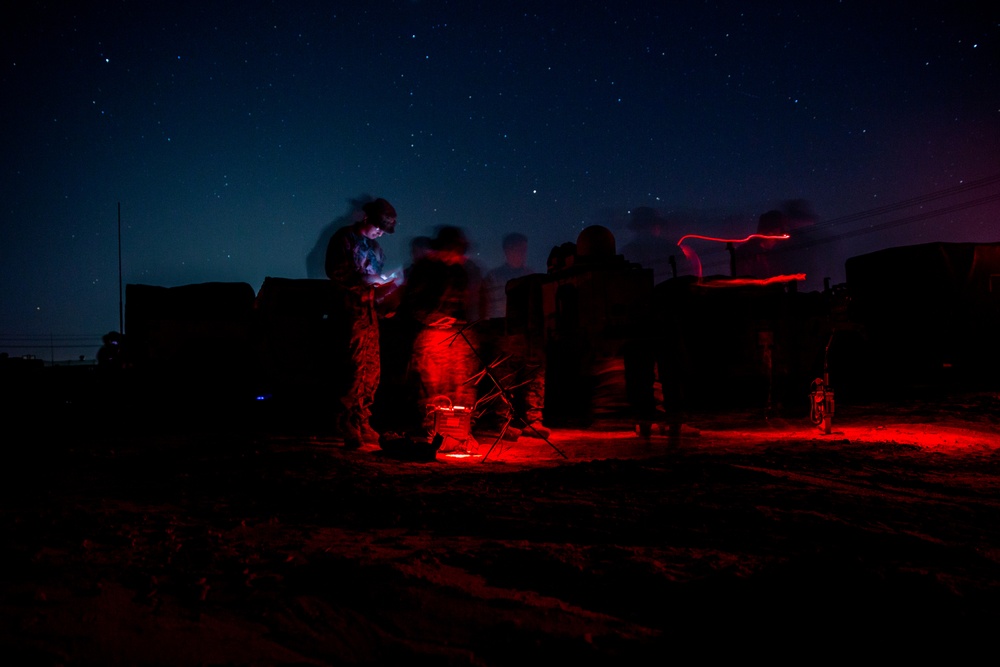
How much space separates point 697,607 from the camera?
8.46ft

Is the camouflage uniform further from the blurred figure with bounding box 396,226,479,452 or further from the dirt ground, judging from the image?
the dirt ground

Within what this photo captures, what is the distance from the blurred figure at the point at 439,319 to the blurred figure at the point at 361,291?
0.50 metres

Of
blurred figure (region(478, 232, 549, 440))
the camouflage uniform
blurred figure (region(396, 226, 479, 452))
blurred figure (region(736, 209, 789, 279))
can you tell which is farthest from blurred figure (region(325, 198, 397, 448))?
blurred figure (region(736, 209, 789, 279))

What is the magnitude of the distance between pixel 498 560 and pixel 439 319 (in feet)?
16.8

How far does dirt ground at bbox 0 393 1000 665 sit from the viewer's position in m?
2.27

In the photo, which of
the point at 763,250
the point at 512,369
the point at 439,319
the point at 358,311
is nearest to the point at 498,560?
the point at 439,319

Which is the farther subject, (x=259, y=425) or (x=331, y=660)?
(x=259, y=425)

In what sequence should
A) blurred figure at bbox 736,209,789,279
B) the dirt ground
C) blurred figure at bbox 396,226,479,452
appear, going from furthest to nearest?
blurred figure at bbox 736,209,789,279
blurred figure at bbox 396,226,479,452
the dirt ground

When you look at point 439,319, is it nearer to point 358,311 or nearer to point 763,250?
point 358,311

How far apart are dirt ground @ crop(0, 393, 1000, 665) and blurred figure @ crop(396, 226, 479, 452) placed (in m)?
1.71

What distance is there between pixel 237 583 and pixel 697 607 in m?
2.14

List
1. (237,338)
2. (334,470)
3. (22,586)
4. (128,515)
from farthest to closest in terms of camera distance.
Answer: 1. (237,338)
2. (334,470)
3. (128,515)
4. (22,586)

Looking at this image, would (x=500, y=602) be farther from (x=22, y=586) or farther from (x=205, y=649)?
(x=22, y=586)

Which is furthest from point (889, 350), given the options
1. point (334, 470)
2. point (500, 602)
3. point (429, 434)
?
point (500, 602)
